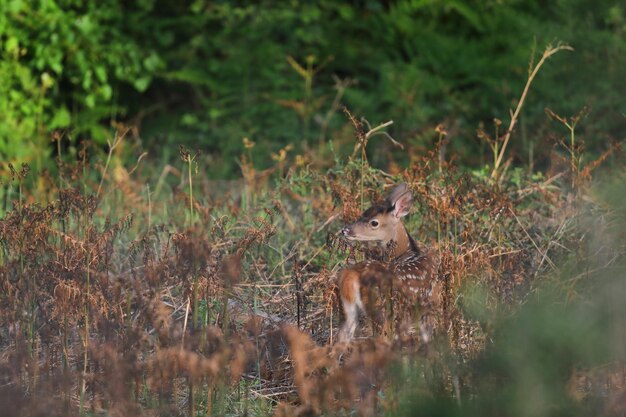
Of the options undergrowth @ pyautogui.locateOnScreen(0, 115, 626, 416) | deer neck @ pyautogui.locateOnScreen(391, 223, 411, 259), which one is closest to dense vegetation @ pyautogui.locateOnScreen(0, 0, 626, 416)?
undergrowth @ pyautogui.locateOnScreen(0, 115, 626, 416)

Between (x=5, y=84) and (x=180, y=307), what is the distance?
5027 mm

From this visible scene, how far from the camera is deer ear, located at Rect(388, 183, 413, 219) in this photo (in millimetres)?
5492

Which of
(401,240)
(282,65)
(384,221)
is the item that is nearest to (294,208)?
(401,240)

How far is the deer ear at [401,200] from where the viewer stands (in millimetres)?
5492

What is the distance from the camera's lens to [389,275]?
385 cm

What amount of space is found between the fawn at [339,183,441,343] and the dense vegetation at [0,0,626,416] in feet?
0.36

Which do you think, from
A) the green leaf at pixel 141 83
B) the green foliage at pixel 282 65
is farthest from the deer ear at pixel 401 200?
the green leaf at pixel 141 83

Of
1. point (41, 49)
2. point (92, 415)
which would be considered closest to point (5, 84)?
point (41, 49)

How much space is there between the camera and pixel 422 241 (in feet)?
19.4

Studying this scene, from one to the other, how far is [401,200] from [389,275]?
1.69 meters

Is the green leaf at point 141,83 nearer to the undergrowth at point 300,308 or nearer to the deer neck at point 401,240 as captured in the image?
the undergrowth at point 300,308

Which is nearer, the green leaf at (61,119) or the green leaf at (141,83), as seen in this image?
the green leaf at (61,119)

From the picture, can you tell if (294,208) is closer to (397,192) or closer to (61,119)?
(397,192)

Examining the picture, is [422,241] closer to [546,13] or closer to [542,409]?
[542,409]
